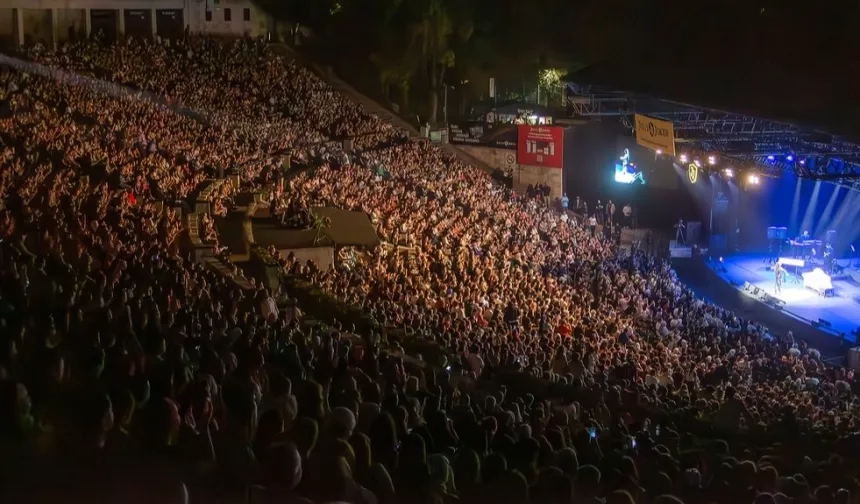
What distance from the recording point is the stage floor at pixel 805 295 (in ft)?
67.3

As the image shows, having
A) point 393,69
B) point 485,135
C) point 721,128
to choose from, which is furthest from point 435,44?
point 721,128

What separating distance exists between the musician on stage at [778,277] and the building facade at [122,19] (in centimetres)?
2510

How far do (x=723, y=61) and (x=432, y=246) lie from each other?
300 inches

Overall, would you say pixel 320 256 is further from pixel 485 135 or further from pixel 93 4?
pixel 93 4

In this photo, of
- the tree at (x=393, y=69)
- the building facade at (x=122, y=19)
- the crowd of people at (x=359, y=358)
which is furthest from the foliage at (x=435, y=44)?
the crowd of people at (x=359, y=358)

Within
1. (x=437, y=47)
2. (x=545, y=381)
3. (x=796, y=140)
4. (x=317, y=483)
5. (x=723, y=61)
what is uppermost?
(x=437, y=47)

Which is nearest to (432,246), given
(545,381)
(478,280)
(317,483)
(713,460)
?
(478,280)

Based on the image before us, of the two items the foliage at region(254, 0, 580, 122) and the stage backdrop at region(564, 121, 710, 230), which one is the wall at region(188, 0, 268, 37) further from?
the stage backdrop at region(564, 121, 710, 230)

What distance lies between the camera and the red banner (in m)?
29.3

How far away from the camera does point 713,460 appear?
239 inches

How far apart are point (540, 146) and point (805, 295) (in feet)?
34.8

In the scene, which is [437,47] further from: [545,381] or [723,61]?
[545,381]

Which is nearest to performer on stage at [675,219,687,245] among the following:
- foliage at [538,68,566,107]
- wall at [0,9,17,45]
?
foliage at [538,68,566,107]

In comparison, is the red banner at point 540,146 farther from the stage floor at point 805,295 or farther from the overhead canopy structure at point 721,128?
the stage floor at point 805,295
